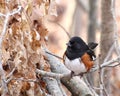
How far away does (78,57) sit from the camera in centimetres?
338

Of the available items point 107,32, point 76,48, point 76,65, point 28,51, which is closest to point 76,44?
point 76,48

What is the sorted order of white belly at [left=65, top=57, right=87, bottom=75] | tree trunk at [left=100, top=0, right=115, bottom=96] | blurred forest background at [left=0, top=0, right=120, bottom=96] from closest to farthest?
blurred forest background at [left=0, top=0, right=120, bottom=96] → white belly at [left=65, top=57, right=87, bottom=75] → tree trunk at [left=100, top=0, right=115, bottom=96]

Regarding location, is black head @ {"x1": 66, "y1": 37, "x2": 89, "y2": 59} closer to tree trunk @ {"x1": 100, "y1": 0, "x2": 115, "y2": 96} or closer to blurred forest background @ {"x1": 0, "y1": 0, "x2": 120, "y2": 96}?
blurred forest background @ {"x1": 0, "y1": 0, "x2": 120, "y2": 96}

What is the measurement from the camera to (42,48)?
136 inches

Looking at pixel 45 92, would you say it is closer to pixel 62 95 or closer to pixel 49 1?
pixel 62 95

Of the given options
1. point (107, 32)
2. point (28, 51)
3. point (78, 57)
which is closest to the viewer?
point (28, 51)

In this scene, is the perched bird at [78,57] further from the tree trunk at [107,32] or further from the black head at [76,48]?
the tree trunk at [107,32]

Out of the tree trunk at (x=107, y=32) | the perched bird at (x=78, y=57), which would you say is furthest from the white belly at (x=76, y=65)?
the tree trunk at (x=107, y=32)

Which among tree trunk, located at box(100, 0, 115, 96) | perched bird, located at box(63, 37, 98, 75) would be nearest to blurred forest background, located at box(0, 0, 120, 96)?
perched bird, located at box(63, 37, 98, 75)

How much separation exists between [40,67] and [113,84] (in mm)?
3609

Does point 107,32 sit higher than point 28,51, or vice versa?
point 28,51

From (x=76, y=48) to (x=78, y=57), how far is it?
0.20 ft

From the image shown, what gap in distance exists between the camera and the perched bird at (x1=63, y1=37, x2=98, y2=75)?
3.35m

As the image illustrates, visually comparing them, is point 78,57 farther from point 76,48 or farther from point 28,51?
point 28,51
